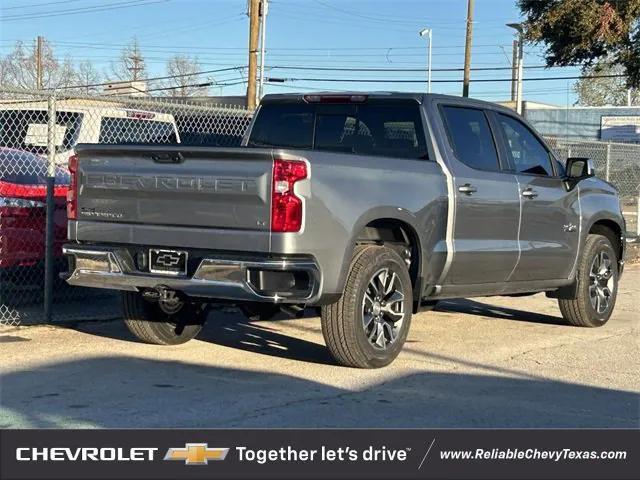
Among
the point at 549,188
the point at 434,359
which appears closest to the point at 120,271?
the point at 434,359

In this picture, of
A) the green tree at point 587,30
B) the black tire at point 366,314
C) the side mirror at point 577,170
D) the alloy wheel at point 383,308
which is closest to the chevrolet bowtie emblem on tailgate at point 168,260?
the black tire at point 366,314

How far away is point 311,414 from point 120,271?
6.08ft

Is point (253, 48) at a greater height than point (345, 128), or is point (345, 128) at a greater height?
point (253, 48)

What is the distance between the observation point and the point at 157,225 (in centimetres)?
649

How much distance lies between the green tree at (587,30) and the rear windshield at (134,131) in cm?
742

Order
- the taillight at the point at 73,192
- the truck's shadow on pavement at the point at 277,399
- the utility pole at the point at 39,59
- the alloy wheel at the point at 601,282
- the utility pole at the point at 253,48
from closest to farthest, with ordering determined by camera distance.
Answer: the truck's shadow on pavement at the point at 277,399 → the taillight at the point at 73,192 → the alloy wheel at the point at 601,282 → the utility pole at the point at 253,48 → the utility pole at the point at 39,59

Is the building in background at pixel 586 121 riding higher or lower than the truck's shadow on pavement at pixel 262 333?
higher

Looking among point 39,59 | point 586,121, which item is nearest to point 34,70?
point 39,59

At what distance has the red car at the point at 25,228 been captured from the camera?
8.35 m

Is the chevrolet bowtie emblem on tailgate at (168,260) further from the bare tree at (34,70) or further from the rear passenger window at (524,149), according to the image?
the bare tree at (34,70)

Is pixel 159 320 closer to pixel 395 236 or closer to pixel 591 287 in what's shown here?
pixel 395 236

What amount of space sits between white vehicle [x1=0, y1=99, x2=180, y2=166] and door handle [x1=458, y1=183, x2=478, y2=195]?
463cm

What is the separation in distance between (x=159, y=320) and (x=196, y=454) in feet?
10.6

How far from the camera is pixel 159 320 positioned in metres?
7.71
